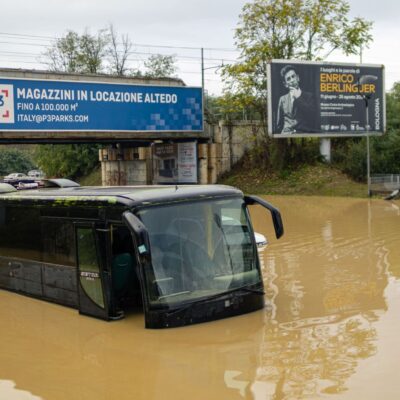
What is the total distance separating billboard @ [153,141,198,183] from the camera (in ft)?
119

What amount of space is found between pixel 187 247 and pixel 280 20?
28664 millimetres

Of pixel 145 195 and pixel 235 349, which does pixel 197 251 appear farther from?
pixel 235 349

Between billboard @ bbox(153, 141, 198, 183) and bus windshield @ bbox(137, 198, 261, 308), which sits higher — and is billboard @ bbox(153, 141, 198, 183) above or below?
above

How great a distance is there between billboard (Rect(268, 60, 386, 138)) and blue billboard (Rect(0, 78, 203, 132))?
4755mm

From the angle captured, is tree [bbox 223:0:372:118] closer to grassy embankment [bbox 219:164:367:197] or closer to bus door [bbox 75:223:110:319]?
grassy embankment [bbox 219:164:367:197]

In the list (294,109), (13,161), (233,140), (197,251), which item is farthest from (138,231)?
(13,161)

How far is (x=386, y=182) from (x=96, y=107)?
14729 millimetres

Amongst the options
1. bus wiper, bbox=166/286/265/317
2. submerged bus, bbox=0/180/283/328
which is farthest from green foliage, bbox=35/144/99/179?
bus wiper, bbox=166/286/265/317

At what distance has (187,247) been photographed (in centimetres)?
884

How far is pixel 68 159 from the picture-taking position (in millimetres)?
52438

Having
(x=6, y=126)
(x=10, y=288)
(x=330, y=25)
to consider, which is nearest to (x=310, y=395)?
(x=10, y=288)

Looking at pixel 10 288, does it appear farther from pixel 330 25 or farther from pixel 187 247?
pixel 330 25

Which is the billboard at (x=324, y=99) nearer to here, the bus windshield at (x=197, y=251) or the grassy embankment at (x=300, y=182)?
the grassy embankment at (x=300, y=182)

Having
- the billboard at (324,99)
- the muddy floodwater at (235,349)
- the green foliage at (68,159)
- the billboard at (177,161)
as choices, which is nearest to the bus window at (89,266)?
the muddy floodwater at (235,349)
